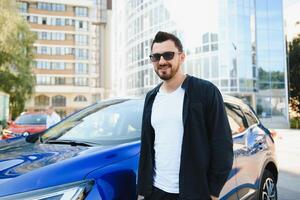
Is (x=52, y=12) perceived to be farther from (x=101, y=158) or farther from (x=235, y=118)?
(x=101, y=158)

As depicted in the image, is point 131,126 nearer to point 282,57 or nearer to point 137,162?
point 137,162

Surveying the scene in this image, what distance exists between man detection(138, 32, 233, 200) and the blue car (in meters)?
0.23

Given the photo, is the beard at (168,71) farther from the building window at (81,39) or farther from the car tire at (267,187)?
the building window at (81,39)

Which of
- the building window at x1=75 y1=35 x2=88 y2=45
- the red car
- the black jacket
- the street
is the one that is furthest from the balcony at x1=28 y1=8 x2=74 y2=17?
the black jacket

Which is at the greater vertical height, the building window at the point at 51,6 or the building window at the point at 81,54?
→ the building window at the point at 51,6

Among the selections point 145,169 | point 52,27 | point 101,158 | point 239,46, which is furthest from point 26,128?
point 52,27

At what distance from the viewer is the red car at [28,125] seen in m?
A: 12.0

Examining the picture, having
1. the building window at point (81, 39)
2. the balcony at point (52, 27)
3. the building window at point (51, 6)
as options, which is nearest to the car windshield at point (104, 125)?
the building window at point (81, 39)

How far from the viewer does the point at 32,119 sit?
13.7 meters

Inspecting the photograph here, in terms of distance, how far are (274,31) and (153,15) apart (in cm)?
1492

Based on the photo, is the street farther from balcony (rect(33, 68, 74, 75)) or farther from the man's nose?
balcony (rect(33, 68, 74, 75))

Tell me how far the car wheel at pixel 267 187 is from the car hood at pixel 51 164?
2.18 metres

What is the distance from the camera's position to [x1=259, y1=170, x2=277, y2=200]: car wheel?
4352 millimetres

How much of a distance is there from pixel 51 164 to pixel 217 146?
1068 millimetres
